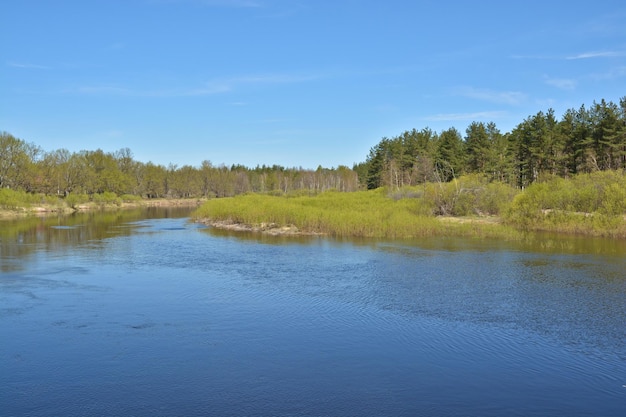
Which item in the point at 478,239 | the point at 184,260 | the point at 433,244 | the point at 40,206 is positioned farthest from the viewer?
the point at 40,206

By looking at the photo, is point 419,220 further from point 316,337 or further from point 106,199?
point 106,199

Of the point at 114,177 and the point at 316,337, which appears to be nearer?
the point at 316,337

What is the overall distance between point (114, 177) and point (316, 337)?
313 feet

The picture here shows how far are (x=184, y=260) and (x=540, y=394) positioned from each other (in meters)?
19.7

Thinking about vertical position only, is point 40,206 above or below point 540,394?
above

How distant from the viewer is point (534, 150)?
183 ft

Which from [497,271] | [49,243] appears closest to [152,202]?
[49,243]

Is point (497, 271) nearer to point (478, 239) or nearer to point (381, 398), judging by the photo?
point (478, 239)

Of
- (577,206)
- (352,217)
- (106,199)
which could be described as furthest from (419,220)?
(106,199)

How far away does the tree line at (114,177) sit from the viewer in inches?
2990

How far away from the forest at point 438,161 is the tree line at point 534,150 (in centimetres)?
8

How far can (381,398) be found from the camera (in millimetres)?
9859

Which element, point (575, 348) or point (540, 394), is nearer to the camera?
point (540, 394)

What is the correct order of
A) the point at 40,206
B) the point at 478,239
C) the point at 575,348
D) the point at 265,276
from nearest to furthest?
the point at 575,348, the point at 265,276, the point at 478,239, the point at 40,206
